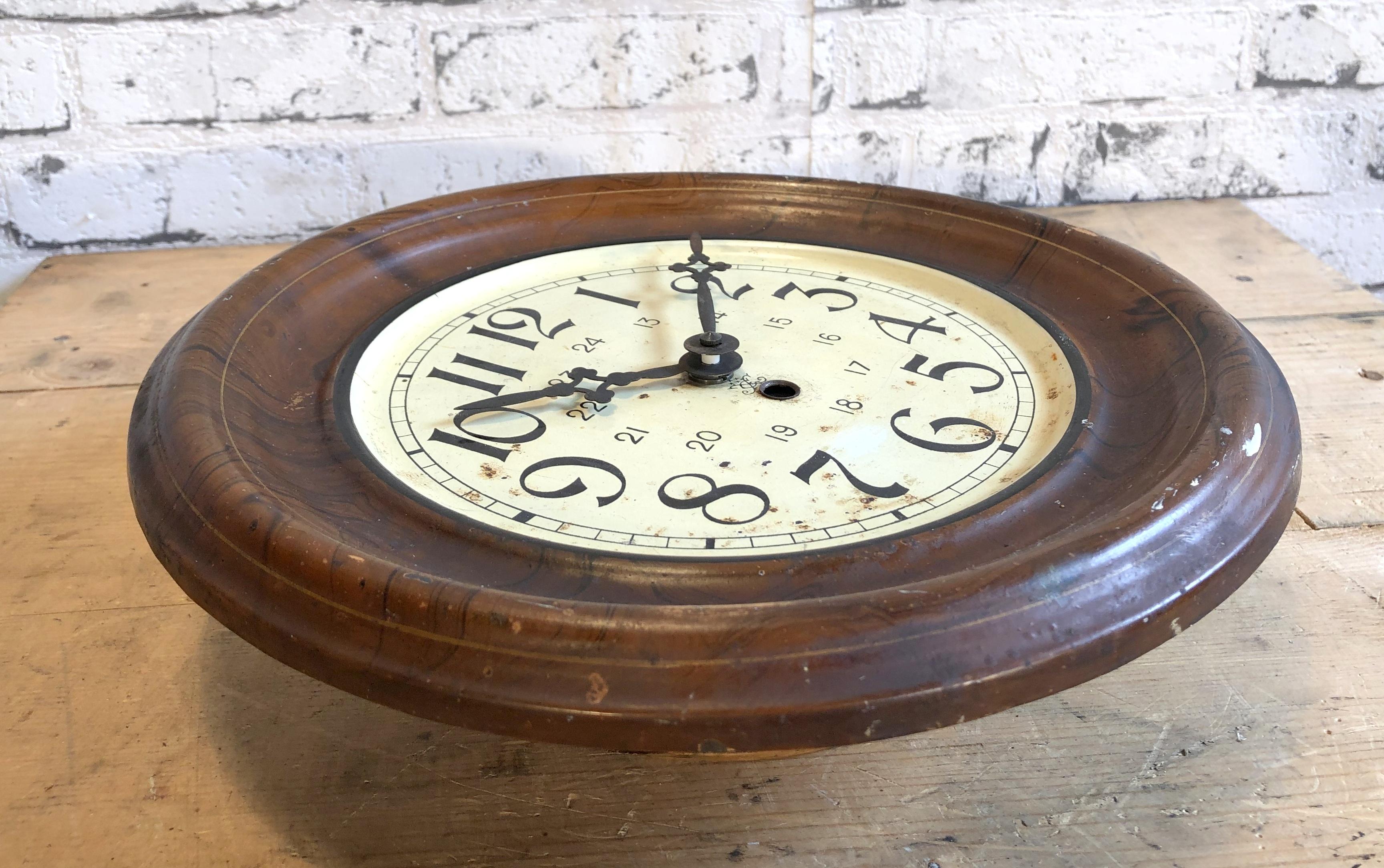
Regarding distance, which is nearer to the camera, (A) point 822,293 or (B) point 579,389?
(B) point 579,389

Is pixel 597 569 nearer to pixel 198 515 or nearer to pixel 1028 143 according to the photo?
pixel 198 515

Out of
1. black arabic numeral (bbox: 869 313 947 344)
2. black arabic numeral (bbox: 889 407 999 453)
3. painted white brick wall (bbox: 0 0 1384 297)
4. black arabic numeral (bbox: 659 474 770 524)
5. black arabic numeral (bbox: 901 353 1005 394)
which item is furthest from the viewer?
painted white brick wall (bbox: 0 0 1384 297)

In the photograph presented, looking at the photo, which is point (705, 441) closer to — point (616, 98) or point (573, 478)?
point (573, 478)

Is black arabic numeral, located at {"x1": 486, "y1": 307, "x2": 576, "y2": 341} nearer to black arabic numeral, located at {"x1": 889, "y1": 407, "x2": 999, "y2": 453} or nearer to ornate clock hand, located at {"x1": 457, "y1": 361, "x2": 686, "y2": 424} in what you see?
ornate clock hand, located at {"x1": 457, "y1": 361, "x2": 686, "y2": 424}

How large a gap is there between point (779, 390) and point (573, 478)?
0.83ft

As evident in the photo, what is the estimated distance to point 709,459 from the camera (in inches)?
42.9

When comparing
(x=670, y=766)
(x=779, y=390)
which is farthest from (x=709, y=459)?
(x=670, y=766)

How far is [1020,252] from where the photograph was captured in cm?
141

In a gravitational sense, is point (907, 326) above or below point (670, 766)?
above

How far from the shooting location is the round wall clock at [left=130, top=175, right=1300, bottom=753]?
79cm

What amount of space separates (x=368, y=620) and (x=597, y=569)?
175mm

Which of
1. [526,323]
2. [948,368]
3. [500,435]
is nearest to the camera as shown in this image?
[500,435]

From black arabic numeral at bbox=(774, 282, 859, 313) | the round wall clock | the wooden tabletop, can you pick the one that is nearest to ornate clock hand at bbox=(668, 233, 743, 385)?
the round wall clock

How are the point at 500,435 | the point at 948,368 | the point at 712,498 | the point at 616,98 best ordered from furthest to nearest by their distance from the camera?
1. the point at 616,98
2. the point at 948,368
3. the point at 500,435
4. the point at 712,498
